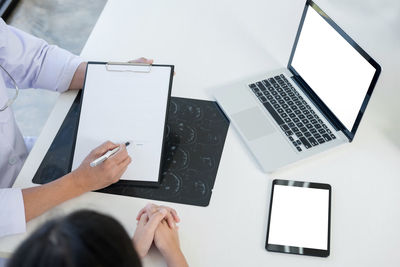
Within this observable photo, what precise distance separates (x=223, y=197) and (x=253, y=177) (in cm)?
9

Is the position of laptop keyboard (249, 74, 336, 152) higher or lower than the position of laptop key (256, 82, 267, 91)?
lower

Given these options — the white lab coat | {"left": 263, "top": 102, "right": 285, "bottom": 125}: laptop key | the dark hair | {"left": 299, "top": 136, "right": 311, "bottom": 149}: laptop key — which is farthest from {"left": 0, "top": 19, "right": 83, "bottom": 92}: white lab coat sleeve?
the dark hair

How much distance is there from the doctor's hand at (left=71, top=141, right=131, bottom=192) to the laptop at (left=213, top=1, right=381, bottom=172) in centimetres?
31

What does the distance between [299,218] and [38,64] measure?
0.82 metres

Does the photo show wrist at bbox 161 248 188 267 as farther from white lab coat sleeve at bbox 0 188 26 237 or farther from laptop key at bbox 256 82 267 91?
laptop key at bbox 256 82 267 91

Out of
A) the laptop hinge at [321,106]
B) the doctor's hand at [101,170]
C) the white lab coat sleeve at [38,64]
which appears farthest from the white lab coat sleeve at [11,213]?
the laptop hinge at [321,106]

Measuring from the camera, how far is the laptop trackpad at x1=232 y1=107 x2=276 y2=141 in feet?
3.97

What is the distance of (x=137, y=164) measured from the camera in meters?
1.15

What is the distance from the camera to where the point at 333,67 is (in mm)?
1152

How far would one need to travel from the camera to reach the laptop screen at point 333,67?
1.08 m

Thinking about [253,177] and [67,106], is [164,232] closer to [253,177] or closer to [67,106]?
[253,177]

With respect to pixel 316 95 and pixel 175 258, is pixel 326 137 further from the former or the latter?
pixel 175 258

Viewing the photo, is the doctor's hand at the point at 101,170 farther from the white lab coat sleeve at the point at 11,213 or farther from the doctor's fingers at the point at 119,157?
the white lab coat sleeve at the point at 11,213

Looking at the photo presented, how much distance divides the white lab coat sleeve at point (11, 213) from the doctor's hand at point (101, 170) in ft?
0.44
